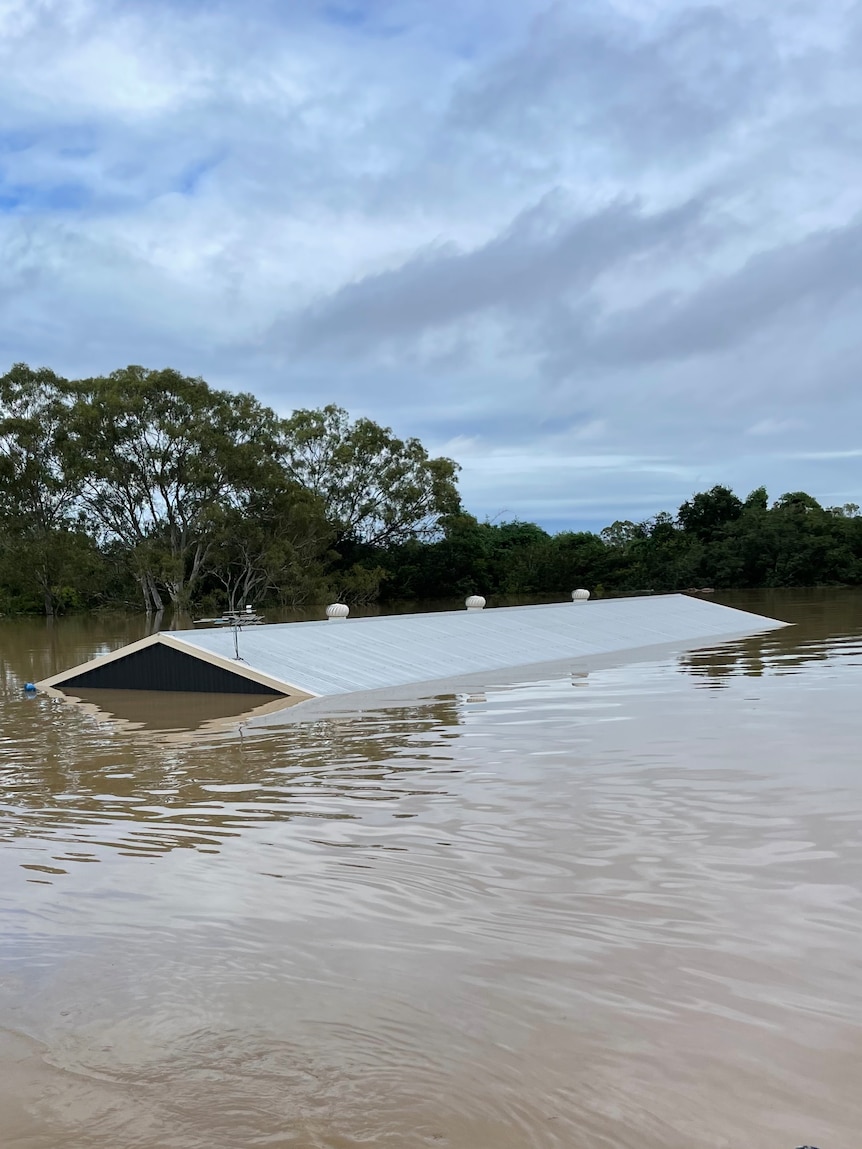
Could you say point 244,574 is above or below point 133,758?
above

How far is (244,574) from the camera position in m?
58.9

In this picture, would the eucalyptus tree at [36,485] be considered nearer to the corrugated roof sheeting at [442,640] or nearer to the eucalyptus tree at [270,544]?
the eucalyptus tree at [270,544]

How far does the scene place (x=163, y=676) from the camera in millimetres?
20188

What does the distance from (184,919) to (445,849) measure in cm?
226

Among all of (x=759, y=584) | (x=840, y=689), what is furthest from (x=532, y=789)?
(x=759, y=584)

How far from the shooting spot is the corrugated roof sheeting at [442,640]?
20.3 m

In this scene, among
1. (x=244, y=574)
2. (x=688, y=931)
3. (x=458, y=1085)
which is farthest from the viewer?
(x=244, y=574)

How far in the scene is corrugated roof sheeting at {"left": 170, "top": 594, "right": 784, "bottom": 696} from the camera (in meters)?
20.3

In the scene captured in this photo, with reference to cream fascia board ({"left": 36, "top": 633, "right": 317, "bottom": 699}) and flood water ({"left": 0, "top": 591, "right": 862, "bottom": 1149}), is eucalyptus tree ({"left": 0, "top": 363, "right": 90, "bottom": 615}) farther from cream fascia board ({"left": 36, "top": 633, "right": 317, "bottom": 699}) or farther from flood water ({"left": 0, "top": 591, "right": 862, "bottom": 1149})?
flood water ({"left": 0, "top": 591, "right": 862, "bottom": 1149})

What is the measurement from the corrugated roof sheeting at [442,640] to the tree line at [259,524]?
2836 centimetres

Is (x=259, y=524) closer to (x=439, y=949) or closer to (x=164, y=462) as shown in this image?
(x=164, y=462)

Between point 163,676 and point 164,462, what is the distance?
37.7 metres

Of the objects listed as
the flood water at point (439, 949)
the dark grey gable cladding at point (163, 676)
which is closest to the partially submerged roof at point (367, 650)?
the dark grey gable cladding at point (163, 676)

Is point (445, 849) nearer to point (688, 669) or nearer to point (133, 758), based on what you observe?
point (133, 758)
